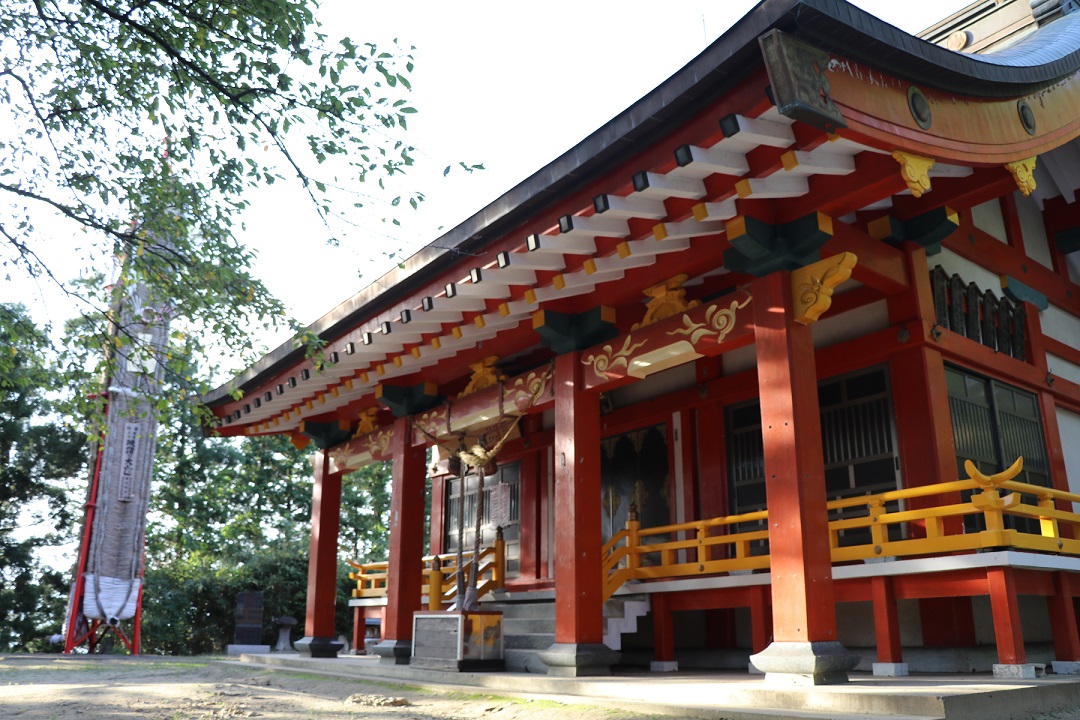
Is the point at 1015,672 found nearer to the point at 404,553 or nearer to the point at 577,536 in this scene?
the point at 577,536

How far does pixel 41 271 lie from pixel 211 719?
11.0 ft

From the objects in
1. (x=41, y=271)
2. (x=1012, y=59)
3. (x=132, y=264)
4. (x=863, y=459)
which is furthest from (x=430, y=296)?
(x=1012, y=59)

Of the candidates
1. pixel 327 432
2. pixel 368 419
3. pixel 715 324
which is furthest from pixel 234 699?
pixel 327 432

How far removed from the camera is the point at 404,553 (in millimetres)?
9516

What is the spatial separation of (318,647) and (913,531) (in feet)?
24.6

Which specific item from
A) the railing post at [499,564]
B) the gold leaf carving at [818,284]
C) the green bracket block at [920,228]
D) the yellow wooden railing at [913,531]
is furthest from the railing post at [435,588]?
the green bracket block at [920,228]

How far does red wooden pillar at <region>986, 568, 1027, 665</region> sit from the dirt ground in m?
2.54

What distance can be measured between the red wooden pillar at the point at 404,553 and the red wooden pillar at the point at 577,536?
2.72 metres

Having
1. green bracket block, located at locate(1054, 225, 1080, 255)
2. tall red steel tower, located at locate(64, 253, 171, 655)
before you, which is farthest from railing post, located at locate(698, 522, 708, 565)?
tall red steel tower, located at locate(64, 253, 171, 655)

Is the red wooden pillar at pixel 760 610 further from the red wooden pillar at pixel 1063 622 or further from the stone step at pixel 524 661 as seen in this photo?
the red wooden pillar at pixel 1063 622

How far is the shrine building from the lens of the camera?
17.2 feet

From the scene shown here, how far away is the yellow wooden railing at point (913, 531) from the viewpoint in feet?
18.9

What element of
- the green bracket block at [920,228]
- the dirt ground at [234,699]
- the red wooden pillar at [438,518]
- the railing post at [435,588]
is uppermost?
the green bracket block at [920,228]

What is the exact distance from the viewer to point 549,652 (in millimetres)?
7020
